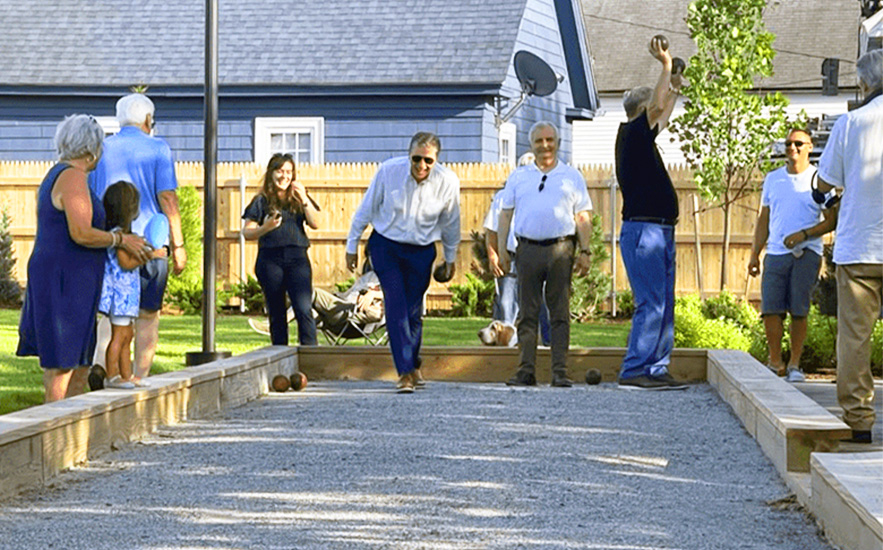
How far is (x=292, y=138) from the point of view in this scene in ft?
90.9

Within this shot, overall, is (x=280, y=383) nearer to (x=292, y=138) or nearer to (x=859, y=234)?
(x=859, y=234)

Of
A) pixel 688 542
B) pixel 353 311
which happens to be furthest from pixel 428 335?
pixel 688 542

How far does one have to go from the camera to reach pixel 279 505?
7.05 m

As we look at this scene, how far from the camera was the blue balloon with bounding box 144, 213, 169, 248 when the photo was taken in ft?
33.1

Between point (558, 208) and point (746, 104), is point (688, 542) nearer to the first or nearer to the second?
point (558, 208)

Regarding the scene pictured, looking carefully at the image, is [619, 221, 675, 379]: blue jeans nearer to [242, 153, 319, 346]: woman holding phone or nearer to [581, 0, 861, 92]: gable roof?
[242, 153, 319, 346]: woman holding phone

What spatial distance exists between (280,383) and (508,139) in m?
17.0

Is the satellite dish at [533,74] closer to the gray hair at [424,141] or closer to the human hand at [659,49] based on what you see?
the gray hair at [424,141]

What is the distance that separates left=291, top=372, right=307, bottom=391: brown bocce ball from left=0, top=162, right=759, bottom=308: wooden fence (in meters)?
10.9

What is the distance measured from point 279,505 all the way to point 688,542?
1791 mm

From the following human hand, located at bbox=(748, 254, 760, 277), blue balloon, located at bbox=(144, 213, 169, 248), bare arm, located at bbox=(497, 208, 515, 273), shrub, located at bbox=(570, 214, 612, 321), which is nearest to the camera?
blue balloon, located at bbox=(144, 213, 169, 248)

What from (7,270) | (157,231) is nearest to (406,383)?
(157,231)

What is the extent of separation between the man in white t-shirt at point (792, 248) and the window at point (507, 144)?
15.3m

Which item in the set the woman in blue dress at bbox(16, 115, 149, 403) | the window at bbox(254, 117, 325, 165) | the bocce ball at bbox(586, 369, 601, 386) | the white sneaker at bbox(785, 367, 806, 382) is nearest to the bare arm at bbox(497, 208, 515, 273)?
the bocce ball at bbox(586, 369, 601, 386)
